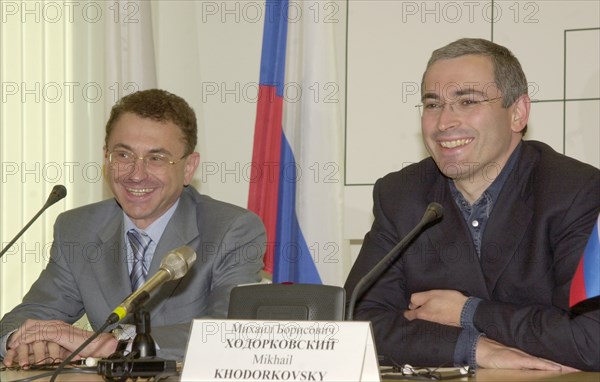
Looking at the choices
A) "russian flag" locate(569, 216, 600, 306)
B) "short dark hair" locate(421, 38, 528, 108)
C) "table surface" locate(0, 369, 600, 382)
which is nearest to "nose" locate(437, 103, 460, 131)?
"short dark hair" locate(421, 38, 528, 108)

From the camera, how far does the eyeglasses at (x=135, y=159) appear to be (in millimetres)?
3471

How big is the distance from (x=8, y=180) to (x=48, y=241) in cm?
42

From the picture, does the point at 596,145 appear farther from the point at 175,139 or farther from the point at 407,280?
the point at 175,139

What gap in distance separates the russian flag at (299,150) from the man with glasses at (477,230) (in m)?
0.98

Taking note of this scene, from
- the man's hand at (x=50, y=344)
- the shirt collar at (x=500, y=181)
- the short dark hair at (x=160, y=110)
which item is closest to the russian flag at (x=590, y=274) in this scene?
the shirt collar at (x=500, y=181)

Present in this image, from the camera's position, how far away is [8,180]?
16.5 feet

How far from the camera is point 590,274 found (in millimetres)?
1821

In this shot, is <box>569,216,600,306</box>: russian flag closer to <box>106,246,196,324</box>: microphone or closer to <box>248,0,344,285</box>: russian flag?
<box>106,246,196,324</box>: microphone

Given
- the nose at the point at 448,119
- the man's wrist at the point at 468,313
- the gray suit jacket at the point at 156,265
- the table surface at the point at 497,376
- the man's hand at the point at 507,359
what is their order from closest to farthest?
the table surface at the point at 497,376
the man's hand at the point at 507,359
the man's wrist at the point at 468,313
the nose at the point at 448,119
the gray suit jacket at the point at 156,265

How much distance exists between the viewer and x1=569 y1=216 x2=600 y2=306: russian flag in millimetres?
1806

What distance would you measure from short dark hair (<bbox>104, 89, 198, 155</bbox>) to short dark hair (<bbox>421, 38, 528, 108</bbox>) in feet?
3.40

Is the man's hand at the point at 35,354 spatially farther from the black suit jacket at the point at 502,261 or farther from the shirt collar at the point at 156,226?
the black suit jacket at the point at 502,261

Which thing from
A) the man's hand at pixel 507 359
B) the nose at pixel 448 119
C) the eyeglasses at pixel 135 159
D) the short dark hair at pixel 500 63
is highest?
the short dark hair at pixel 500 63

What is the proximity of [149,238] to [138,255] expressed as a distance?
0.27 ft
